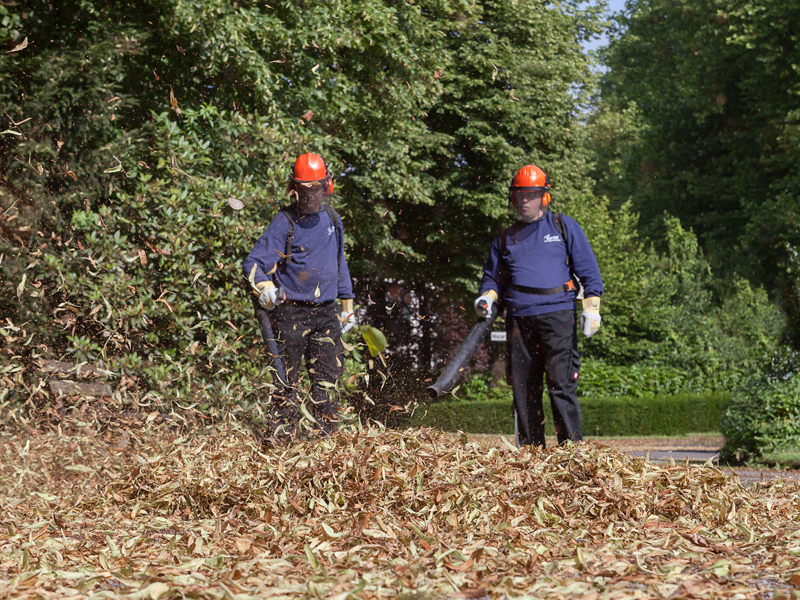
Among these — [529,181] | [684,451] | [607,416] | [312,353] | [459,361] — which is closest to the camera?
[459,361]

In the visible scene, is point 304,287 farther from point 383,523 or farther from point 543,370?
point 383,523

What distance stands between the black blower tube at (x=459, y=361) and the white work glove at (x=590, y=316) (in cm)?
66

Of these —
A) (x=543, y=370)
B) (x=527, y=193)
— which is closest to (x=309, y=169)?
(x=527, y=193)

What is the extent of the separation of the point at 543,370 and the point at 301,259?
1935 millimetres

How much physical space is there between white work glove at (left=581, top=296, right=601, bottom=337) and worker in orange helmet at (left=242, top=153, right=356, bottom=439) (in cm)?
182

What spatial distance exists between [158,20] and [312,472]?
23.8 feet

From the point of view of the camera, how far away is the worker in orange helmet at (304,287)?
251 inches

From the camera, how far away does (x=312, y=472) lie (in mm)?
4793

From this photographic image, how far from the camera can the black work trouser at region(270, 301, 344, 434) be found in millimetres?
6281

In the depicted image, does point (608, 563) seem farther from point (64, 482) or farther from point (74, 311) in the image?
point (74, 311)

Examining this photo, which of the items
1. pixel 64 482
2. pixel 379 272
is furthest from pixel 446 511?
pixel 379 272

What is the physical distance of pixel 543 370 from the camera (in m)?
6.38

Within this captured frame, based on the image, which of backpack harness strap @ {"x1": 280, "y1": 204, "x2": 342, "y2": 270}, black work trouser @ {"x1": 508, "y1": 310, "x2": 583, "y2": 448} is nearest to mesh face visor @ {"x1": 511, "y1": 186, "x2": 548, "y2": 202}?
black work trouser @ {"x1": 508, "y1": 310, "x2": 583, "y2": 448}

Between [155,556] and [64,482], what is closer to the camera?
[155,556]
